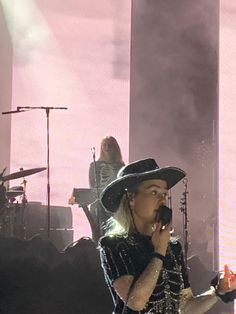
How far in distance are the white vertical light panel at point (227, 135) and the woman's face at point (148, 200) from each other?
367cm

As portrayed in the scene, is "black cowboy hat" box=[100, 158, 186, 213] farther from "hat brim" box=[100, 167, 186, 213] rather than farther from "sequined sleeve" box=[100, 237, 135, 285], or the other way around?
"sequined sleeve" box=[100, 237, 135, 285]

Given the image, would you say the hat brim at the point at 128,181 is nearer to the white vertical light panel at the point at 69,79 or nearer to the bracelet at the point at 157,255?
the bracelet at the point at 157,255

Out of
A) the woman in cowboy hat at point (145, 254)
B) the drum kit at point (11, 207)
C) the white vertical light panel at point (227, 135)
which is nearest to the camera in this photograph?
the woman in cowboy hat at point (145, 254)

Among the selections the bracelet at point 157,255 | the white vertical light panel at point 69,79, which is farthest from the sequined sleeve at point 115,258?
the white vertical light panel at point 69,79

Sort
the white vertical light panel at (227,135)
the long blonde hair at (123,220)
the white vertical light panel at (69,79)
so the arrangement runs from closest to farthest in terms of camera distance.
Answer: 1. the long blonde hair at (123,220)
2. the white vertical light panel at (227,135)
3. the white vertical light panel at (69,79)

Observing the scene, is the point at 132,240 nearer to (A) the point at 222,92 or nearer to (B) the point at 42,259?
(B) the point at 42,259

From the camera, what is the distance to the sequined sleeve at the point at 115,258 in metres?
2.00

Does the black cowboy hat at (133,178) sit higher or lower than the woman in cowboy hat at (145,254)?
higher

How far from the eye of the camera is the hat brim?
2.11 m

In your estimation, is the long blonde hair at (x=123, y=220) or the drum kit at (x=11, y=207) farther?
the drum kit at (x=11, y=207)

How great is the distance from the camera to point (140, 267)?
2.00m

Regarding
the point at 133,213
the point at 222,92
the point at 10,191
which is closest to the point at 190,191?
the point at 222,92

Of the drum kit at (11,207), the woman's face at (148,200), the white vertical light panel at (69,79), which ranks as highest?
the white vertical light panel at (69,79)

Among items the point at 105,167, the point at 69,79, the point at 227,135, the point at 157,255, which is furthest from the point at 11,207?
the point at 157,255
